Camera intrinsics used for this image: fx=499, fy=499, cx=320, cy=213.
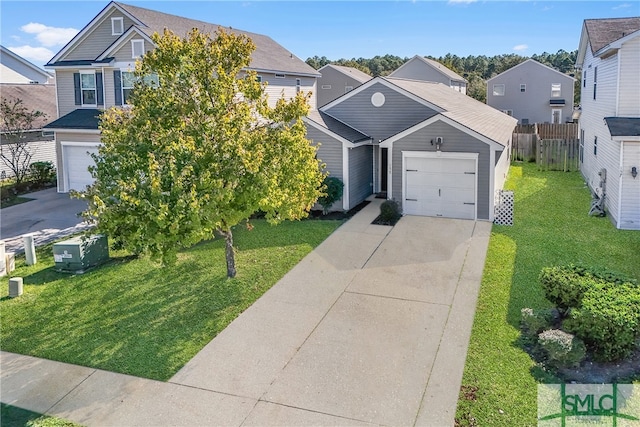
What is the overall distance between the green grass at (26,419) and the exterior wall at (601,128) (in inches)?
605

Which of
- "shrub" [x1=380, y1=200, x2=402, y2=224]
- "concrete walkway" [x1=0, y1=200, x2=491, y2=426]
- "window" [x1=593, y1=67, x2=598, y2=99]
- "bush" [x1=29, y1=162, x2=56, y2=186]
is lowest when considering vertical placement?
"concrete walkway" [x1=0, y1=200, x2=491, y2=426]

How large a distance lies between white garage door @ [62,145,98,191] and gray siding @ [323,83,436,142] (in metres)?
11.0

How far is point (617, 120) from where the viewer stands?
1562 cm

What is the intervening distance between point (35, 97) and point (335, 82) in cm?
2370

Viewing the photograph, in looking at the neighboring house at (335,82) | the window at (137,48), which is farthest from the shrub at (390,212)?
the neighboring house at (335,82)

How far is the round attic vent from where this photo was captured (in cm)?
1944

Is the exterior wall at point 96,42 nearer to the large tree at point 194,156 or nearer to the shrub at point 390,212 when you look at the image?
the large tree at point 194,156

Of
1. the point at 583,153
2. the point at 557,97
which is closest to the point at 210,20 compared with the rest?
the point at 583,153

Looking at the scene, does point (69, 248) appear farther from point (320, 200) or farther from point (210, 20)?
point (210, 20)

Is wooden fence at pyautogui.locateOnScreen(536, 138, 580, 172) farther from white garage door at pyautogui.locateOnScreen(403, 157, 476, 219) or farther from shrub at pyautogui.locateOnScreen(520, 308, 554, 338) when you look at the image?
shrub at pyautogui.locateOnScreen(520, 308, 554, 338)

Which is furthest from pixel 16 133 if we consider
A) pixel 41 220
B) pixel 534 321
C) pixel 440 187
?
pixel 534 321

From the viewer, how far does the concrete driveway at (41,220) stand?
15719 mm

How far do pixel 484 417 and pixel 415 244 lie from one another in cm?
773

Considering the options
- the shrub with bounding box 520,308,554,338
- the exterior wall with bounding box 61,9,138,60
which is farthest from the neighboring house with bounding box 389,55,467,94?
the shrub with bounding box 520,308,554,338
